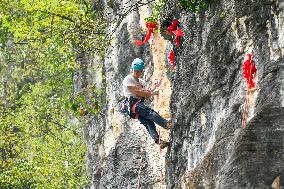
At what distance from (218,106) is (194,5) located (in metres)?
1.97

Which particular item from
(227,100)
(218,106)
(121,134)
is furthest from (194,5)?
(121,134)

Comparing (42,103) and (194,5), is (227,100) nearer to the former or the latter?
(194,5)

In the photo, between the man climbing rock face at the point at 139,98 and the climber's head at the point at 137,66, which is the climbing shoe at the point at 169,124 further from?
the climber's head at the point at 137,66

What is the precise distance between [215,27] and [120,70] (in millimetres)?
7792

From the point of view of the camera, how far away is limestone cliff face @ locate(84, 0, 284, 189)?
23.1 ft

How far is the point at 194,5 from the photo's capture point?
10406mm

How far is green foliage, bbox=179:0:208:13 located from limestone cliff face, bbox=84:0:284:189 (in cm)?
14

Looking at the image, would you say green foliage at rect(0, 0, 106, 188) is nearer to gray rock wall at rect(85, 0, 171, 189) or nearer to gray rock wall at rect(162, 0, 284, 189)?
gray rock wall at rect(85, 0, 171, 189)

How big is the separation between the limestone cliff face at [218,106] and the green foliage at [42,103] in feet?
16.2

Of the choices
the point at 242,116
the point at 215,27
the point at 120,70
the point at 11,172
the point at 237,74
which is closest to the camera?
the point at 242,116

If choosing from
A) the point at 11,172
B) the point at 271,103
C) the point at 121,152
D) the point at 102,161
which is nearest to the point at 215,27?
the point at 271,103

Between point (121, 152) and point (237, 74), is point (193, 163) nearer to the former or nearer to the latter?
point (237, 74)

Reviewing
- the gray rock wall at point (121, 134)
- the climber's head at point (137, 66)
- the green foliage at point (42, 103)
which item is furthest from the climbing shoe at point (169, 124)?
the green foliage at point (42, 103)

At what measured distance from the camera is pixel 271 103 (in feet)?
24.1
